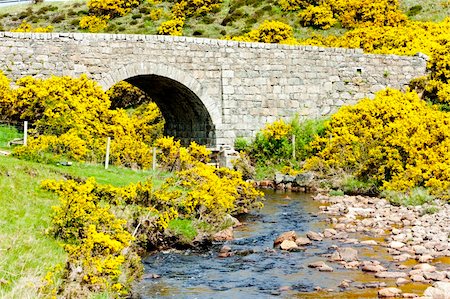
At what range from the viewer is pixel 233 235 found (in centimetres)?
1405

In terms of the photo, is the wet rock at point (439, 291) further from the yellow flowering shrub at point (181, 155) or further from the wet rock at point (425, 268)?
the yellow flowering shrub at point (181, 155)

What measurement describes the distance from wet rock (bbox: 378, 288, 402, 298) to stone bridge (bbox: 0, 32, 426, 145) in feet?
56.3

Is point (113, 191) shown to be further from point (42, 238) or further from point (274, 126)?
point (274, 126)

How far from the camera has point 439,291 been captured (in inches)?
338

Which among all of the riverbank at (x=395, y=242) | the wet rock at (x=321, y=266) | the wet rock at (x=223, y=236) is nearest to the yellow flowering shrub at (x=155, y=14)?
the riverbank at (x=395, y=242)

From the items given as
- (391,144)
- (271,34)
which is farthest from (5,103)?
(271,34)

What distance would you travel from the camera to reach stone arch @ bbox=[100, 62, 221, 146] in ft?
79.5

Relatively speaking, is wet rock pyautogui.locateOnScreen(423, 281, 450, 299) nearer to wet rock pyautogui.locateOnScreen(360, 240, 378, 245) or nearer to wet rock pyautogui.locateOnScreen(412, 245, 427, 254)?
wet rock pyautogui.locateOnScreen(412, 245, 427, 254)

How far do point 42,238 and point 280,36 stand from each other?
106ft

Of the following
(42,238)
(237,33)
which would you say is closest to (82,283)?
(42,238)

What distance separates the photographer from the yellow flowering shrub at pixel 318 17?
4263 cm

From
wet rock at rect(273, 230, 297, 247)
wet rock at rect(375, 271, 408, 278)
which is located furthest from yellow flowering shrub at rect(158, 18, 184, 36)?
wet rock at rect(375, 271, 408, 278)

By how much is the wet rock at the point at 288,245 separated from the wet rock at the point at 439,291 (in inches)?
161

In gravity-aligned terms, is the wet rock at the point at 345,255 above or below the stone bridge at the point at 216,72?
below
